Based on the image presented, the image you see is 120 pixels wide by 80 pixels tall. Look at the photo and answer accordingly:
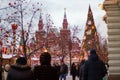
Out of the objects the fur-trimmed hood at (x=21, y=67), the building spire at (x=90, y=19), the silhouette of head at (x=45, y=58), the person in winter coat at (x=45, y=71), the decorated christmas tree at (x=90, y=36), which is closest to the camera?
the silhouette of head at (x=45, y=58)

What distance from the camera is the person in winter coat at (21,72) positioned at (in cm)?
1190

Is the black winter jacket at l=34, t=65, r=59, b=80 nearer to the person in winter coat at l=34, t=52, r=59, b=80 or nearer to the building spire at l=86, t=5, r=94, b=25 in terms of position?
the person in winter coat at l=34, t=52, r=59, b=80

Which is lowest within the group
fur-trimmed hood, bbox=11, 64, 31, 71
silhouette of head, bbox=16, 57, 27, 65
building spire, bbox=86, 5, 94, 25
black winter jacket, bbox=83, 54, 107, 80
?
black winter jacket, bbox=83, 54, 107, 80

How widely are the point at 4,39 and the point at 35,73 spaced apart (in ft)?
92.6

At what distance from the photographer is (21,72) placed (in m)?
12.0

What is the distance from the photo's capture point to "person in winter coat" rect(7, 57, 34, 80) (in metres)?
11.9

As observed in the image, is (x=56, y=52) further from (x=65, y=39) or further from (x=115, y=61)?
(x=115, y=61)

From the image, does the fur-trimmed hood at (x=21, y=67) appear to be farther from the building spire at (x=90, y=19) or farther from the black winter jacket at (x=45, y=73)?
the building spire at (x=90, y=19)

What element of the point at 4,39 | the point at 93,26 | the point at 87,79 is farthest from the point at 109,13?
the point at 93,26

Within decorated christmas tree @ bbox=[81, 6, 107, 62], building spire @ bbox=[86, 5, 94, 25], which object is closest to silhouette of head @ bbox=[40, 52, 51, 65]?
decorated christmas tree @ bbox=[81, 6, 107, 62]

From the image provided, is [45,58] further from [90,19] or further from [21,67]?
[90,19]

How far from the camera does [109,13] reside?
24.7 meters

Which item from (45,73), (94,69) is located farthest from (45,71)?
(94,69)

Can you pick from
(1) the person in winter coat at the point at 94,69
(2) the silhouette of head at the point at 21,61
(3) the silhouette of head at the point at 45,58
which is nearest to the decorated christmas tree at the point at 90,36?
(1) the person in winter coat at the point at 94,69
